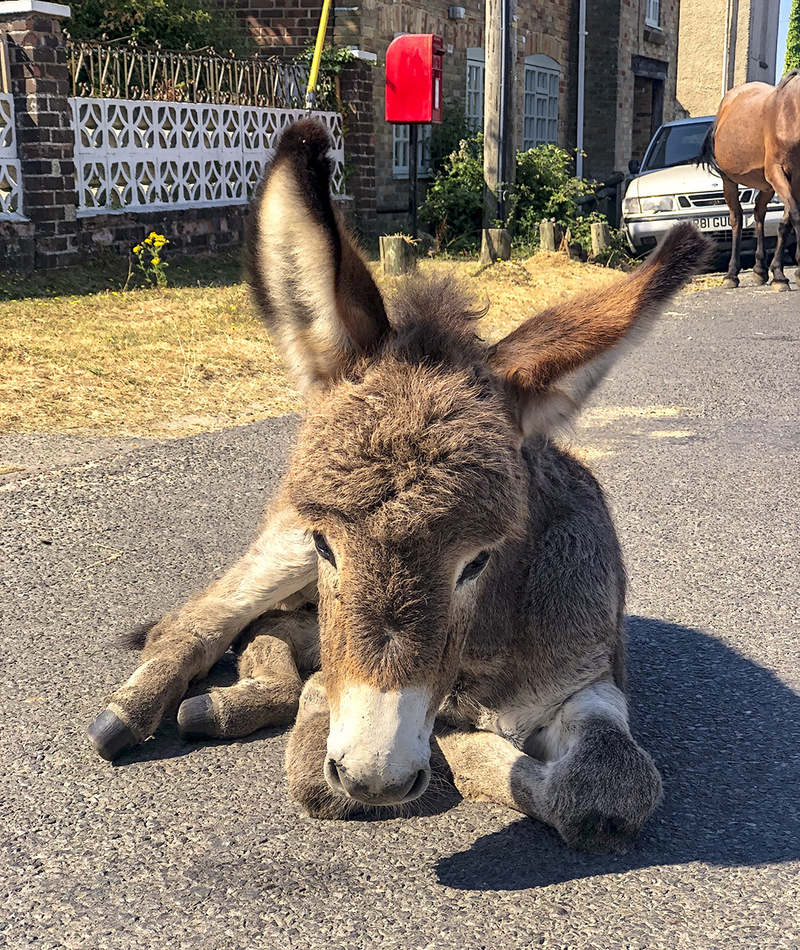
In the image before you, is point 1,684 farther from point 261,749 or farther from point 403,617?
point 403,617

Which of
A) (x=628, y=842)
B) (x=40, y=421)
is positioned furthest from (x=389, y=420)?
(x=40, y=421)

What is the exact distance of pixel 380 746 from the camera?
2.30 meters

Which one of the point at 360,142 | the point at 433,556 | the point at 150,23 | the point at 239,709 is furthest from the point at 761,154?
the point at 433,556

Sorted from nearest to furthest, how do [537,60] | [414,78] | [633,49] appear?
[414,78]
[537,60]
[633,49]

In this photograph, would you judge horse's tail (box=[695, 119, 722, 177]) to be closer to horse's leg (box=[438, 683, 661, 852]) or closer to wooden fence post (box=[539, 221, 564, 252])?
wooden fence post (box=[539, 221, 564, 252])

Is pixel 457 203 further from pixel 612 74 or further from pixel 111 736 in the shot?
pixel 111 736

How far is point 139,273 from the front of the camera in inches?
532

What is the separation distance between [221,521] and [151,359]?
12.3 feet

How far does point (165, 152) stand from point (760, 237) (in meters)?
8.73

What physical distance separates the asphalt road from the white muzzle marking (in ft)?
1.58

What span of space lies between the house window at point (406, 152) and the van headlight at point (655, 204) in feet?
15.0

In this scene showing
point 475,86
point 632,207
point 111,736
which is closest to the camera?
point 111,736

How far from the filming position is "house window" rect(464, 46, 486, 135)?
22.1 meters

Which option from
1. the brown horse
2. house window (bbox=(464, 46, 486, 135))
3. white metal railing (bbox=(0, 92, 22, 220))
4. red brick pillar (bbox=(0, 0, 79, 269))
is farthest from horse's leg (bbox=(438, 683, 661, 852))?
house window (bbox=(464, 46, 486, 135))
